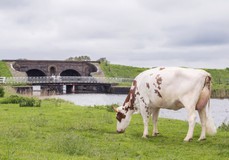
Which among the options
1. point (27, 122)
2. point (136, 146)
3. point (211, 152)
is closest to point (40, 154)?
point (136, 146)

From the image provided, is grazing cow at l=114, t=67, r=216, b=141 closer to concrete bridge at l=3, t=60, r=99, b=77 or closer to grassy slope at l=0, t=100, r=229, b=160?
grassy slope at l=0, t=100, r=229, b=160

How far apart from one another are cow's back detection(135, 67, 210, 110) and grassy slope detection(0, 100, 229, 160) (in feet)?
4.73

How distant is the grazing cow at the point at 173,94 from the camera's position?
15.0 meters

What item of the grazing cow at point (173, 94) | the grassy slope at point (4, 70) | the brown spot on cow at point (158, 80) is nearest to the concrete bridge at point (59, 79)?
the grassy slope at point (4, 70)

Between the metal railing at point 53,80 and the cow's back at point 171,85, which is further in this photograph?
the metal railing at point 53,80

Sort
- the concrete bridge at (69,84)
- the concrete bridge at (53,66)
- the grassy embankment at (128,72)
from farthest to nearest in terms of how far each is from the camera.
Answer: the grassy embankment at (128,72) < the concrete bridge at (53,66) < the concrete bridge at (69,84)

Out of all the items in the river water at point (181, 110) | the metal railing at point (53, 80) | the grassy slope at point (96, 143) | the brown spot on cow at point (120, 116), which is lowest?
the river water at point (181, 110)

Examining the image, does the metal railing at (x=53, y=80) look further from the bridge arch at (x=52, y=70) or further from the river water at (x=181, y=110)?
the river water at (x=181, y=110)

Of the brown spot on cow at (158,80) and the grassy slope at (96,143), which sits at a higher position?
the brown spot on cow at (158,80)

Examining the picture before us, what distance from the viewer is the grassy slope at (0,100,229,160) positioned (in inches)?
463

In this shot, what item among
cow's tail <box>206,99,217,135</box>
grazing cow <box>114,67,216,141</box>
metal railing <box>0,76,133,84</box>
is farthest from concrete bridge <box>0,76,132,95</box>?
cow's tail <box>206,99,217,135</box>

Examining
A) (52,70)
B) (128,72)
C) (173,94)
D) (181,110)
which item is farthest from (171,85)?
(128,72)

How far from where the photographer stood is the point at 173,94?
15281mm

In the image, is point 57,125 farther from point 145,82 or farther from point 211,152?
point 211,152
